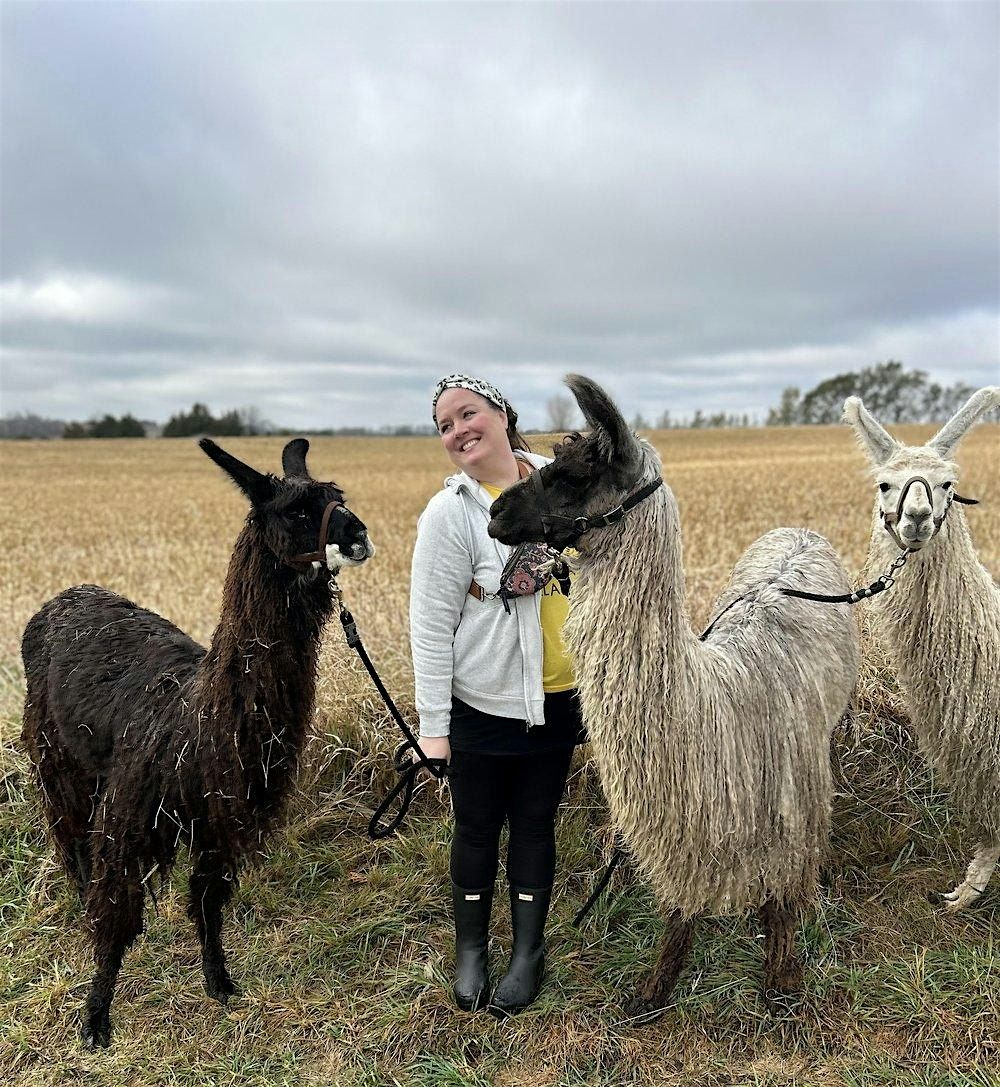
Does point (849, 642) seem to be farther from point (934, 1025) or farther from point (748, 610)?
point (934, 1025)

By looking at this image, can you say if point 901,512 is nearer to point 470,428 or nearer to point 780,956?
point 470,428

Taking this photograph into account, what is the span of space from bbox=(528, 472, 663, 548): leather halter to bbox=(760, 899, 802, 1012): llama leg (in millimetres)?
1655

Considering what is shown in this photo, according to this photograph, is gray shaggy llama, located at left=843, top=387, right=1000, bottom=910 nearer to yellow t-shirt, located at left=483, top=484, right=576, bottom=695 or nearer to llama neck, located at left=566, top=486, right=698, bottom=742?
llama neck, located at left=566, top=486, right=698, bottom=742

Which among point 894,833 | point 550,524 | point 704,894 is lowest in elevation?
point 894,833

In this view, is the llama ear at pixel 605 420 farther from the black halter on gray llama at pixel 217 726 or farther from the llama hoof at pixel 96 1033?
the llama hoof at pixel 96 1033

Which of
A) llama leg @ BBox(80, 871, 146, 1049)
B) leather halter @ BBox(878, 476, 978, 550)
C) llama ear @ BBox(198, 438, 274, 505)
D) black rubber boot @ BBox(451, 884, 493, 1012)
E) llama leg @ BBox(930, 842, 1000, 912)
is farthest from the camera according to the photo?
llama leg @ BBox(930, 842, 1000, 912)

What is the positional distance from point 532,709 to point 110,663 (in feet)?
6.03

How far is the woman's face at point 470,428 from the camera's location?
2.64 meters

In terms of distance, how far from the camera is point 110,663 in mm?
3197

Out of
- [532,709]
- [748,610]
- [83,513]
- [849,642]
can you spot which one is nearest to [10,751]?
[532,709]

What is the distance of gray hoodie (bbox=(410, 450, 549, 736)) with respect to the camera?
2652mm

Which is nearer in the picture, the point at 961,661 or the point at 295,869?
the point at 961,661

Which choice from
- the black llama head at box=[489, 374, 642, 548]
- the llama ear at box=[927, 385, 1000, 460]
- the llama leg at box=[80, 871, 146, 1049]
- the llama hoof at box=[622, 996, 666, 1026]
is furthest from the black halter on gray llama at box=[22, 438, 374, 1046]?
the llama ear at box=[927, 385, 1000, 460]

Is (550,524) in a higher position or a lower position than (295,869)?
higher
